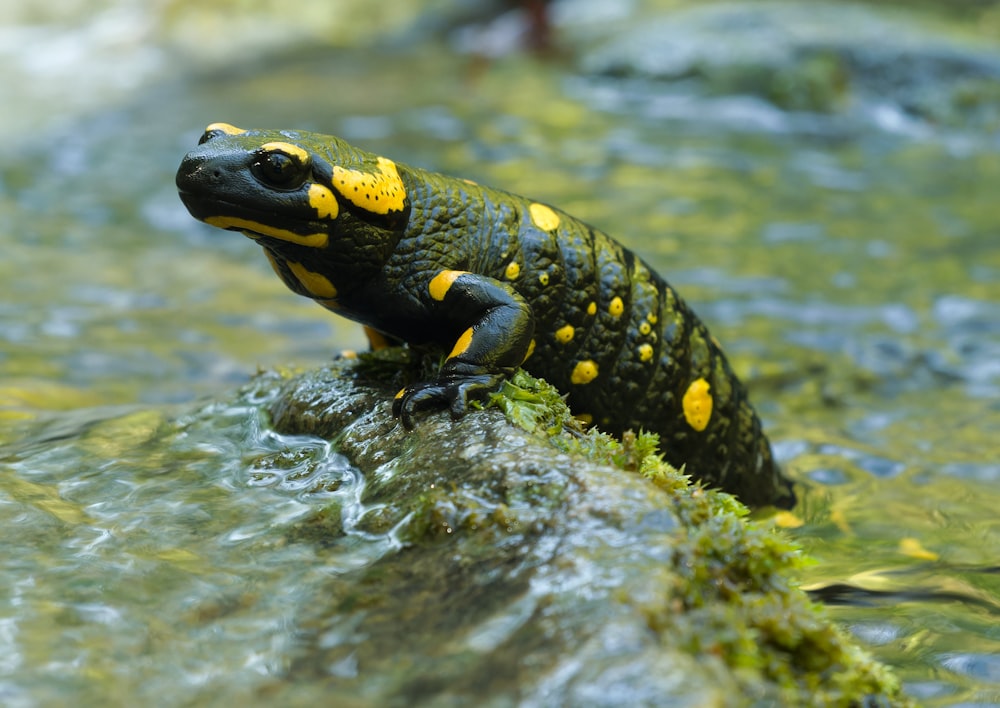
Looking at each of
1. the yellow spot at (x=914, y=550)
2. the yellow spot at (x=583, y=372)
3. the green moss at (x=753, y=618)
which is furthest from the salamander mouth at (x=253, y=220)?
the yellow spot at (x=914, y=550)

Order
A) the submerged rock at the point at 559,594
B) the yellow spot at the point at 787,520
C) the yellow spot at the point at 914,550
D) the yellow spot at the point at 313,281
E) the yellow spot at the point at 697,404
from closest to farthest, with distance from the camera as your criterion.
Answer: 1. the submerged rock at the point at 559,594
2. the yellow spot at the point at 313,281
3. the yellow spot at the point at 914,550
4. the yellow spot at the point at 697,404
5. the yellow spot at the point at 787,520

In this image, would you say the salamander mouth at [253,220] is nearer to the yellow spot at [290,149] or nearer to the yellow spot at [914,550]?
the yellow spot at [290,149]

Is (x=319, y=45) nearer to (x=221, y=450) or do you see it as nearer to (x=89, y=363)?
(x=89, y=363)

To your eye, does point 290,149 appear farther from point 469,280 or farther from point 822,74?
point 822,74

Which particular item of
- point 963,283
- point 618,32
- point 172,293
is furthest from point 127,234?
point 618,32

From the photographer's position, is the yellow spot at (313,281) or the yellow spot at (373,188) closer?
the yellow spot at (373,188)

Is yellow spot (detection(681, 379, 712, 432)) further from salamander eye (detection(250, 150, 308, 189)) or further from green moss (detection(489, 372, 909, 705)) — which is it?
salamander eye (detection(250, 150, 308, 189))

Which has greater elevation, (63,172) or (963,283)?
(63,172)

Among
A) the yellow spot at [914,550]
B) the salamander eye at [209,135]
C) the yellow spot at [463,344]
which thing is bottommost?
the yellow spot at [914,550]
